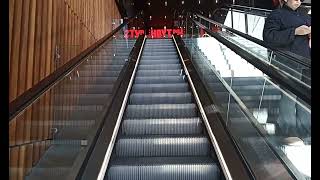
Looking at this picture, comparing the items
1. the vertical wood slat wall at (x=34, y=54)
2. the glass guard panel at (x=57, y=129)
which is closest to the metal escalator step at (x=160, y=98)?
the glass guard panel at (x=57, y=129)

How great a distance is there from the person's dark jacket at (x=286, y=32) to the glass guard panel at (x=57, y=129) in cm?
193

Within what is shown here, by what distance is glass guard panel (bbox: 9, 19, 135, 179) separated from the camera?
10.3ft

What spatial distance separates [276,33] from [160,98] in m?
2.54

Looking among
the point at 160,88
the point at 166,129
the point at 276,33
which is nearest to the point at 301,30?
the point at 276,33

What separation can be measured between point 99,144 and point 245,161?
1.35 meters

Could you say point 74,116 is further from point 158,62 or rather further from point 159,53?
point 159,53

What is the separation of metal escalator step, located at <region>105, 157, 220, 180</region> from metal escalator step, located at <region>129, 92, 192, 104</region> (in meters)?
2.27

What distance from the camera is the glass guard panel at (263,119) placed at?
2848 millimetres

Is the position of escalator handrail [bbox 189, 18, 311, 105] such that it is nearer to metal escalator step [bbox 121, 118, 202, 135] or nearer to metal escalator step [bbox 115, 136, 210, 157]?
metal escalator step [bbox 115, 136, 210, 157]

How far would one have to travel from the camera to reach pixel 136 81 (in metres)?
7.31

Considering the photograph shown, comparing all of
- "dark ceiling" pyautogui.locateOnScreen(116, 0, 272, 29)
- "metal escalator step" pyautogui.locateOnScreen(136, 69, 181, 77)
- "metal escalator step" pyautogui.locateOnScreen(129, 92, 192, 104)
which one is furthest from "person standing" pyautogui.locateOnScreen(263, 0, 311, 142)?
"dark ceiling" pyautogui.locateOnScreen(116, 0, 272, 29)

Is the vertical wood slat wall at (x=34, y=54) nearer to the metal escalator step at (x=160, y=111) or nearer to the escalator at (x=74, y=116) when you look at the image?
the escalator at (x=74, y=116)

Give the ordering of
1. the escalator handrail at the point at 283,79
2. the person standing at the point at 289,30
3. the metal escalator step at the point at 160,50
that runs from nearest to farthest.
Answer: the escalator handrail at the point at 283,79 → the person standing at the point at 289,30 → the metal escalator step at the point at 160,50
